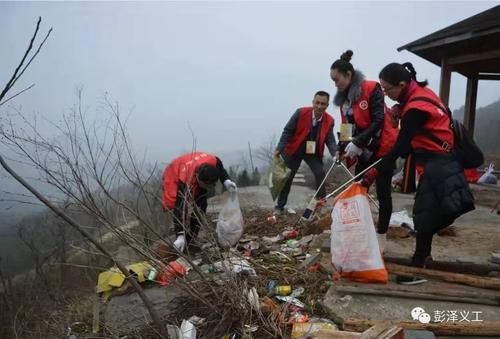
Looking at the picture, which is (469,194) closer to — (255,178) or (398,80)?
(398,80)

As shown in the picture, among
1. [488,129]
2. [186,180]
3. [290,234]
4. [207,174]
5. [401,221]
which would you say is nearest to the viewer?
[186,180]

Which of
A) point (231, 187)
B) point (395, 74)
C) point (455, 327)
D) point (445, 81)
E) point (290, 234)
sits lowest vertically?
point (290, 234)

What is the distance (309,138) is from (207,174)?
5.72ft

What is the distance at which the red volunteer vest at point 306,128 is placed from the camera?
462 cm

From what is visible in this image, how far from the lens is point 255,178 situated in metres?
10.1

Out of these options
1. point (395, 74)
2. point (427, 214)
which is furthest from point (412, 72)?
point (427, 214)

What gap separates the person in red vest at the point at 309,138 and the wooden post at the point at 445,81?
3.43m

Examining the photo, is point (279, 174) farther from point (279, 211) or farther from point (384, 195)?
point (384, 195)

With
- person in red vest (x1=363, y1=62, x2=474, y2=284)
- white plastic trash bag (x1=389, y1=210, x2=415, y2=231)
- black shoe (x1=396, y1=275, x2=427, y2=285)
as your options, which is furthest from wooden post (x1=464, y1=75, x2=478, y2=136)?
black shoe (x1=396, y1=275, x2=427, y2=285)

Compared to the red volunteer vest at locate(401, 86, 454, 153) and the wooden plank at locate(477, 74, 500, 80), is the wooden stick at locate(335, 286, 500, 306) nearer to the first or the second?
the red volunteer vest at locate(401, 86, 454, 153)

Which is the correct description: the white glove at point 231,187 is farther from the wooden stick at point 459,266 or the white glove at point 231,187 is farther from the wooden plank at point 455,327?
the wooden plank at point 455,327

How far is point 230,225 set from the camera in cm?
358

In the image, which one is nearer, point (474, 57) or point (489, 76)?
point (474, 57)

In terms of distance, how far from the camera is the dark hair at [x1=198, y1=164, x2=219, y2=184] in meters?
3.42
